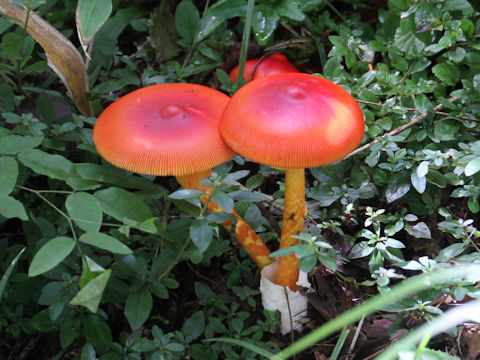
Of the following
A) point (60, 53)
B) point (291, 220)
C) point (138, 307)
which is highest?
point (60, 53)

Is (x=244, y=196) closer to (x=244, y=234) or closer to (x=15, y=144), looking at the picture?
(x=244, y=234)

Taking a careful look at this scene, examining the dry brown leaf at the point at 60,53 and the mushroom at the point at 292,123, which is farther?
the dry brown leaf at the point at 60,53

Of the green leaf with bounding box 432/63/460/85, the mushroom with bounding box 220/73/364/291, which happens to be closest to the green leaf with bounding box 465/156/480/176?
the mushroom with bounding box 220/73/364/291

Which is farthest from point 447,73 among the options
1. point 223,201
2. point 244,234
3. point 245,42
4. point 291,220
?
point 223,201

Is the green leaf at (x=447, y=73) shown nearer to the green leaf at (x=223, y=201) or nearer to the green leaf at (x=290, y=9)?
the green leaf at (x=290, y=9)

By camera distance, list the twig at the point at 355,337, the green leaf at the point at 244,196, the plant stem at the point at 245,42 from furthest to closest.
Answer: the plant stem at the point at 245,42 < the twig at the point at 355,337 < the green leaf at the point at 244,196

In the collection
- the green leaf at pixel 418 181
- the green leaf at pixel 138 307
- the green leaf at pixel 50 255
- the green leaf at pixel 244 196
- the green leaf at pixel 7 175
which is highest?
the green leaf at pixel 7 175

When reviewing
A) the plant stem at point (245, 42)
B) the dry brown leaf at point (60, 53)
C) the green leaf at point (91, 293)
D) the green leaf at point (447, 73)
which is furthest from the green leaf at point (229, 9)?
the green leaf at point (91, 293)
